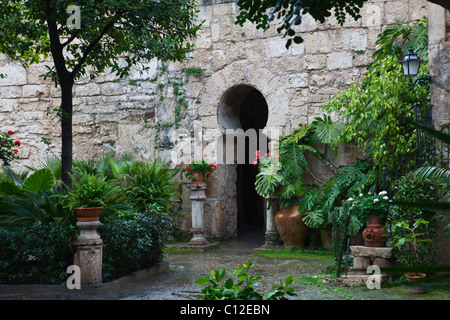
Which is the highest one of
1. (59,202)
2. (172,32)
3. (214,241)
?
(172,32)

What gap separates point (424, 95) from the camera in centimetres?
702

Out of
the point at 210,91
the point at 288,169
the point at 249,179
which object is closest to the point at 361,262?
the point at 288,169

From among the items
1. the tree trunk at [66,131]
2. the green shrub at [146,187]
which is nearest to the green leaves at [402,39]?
the green shrub at [146,187]

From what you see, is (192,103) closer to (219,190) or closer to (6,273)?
(219,190)

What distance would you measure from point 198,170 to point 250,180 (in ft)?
8.64

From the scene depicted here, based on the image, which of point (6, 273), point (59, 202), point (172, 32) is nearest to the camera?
point (6, 273)

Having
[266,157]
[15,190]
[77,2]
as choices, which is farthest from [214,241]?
[77,2]

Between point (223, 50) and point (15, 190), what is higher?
point (223, 50)

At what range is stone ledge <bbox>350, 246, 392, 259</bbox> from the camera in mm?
5734

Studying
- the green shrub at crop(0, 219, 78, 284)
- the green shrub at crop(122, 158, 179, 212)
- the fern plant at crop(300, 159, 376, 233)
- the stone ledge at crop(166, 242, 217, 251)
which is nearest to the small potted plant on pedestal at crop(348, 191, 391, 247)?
the fern plant at crop(300, 159, 376, 233)

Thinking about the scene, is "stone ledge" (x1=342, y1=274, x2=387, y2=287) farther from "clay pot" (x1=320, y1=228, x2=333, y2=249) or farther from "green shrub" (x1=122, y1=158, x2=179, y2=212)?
"green shrub" (x1=122, y1=158, x2=179, y2=212)

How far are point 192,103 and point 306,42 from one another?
227 cm

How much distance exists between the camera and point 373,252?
5.82 metres

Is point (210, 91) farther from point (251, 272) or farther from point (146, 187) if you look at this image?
point (251, 272)
